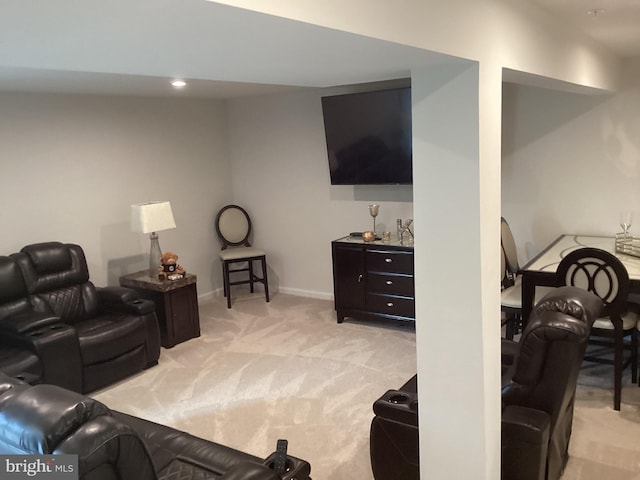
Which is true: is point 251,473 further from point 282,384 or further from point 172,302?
point 172,302

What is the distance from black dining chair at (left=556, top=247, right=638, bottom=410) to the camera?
3.35 m

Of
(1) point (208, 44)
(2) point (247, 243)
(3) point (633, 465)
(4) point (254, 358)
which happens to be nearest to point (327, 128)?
(2) point (247, 243)

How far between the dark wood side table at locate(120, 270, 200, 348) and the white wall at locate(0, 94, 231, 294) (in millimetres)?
559

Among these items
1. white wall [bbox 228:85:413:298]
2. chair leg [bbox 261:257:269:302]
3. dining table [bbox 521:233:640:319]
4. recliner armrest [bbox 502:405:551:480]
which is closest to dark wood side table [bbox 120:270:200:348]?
chair leg [bbox 261:257:269:302]

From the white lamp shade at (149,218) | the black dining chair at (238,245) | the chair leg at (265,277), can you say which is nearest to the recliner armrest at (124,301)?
the white lamp shade at (149,218)

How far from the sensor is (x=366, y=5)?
1348 mm

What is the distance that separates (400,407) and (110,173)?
394 centimetres

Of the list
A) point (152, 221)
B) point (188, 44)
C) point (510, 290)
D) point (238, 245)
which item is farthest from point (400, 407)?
point (238, 245)

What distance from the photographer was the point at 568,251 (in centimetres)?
425

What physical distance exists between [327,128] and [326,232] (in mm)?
1212

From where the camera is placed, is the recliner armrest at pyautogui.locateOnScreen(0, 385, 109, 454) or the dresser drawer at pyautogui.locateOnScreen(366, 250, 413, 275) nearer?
the recliner armrest at pyautogui.locateOnScreen(0, 385, 109, 454)

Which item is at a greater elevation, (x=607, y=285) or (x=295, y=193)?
(x=295, y=193)

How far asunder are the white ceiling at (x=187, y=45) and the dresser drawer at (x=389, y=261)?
2.92 meters

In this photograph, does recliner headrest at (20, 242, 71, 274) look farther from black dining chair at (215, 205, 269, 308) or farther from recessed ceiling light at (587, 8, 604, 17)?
recessed ceiling light at (587, 8, 604, 17)
